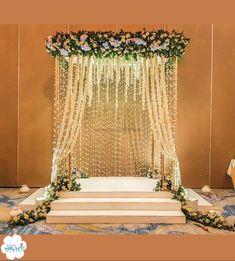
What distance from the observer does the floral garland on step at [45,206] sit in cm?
491

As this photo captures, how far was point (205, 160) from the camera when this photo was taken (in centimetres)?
787

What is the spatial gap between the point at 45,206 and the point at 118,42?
2.57m

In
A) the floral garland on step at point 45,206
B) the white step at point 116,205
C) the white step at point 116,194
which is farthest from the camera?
the white step at point 116,194

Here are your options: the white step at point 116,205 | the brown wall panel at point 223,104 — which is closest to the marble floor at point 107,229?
the white step at point 116,205

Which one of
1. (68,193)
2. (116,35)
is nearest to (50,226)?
(68,193)

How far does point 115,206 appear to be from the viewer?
210 inches

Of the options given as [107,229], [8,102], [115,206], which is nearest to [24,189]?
[8,102]

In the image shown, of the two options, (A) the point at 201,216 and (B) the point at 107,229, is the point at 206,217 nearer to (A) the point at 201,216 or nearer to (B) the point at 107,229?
(A) the point at 201,216

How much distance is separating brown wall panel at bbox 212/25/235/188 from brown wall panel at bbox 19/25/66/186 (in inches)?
131

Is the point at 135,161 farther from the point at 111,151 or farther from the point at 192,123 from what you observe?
the point at 192,123

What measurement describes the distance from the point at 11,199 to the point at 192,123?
393 cm

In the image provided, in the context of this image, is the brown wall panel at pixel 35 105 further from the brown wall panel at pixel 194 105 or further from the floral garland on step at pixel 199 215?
the floral garland on step at pixel 199 215

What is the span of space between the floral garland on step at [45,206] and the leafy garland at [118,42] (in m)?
1.98

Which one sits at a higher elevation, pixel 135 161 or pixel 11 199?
pixel 135 161
